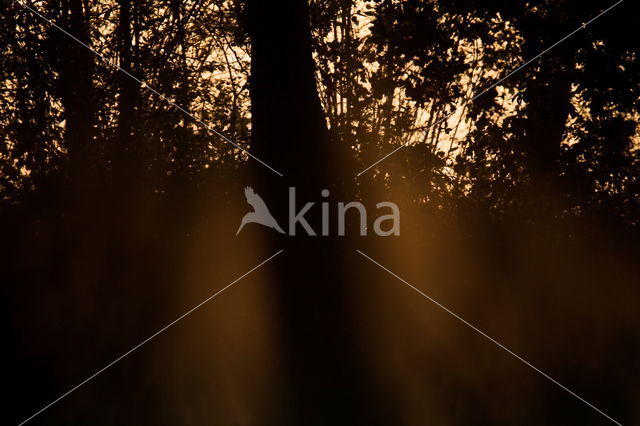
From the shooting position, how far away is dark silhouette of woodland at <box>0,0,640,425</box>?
23.6ft

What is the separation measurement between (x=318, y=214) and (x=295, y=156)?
730 millimetres

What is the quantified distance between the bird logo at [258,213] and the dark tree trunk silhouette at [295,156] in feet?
0.34

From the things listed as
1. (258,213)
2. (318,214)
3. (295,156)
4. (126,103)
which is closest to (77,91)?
(126,103)

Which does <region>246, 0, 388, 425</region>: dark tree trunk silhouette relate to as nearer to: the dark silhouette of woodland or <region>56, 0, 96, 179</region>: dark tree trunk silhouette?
the dark silhouette of woodland

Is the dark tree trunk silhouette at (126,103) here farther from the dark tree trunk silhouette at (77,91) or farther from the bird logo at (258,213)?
the bird logo at (258,213)

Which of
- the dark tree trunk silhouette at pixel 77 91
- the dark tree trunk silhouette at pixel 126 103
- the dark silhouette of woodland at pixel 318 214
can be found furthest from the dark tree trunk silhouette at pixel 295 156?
the dark tree trunk silhouette at pixel 77 91

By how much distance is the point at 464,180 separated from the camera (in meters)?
11.5

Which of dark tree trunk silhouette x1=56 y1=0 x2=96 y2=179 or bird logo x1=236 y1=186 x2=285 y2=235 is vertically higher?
dark tree trunk silhouette x1=56 y1=0 x2=96 y2=179

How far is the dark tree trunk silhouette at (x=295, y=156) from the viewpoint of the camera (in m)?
7.87

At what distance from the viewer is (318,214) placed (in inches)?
314

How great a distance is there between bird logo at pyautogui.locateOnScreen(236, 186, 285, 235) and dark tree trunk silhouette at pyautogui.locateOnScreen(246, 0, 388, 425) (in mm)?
104

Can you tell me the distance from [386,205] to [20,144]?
629 centimetres

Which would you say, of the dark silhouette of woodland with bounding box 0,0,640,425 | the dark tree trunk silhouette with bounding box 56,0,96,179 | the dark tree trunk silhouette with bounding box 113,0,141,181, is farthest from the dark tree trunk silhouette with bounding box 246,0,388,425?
the dark tree trunk silhouette with bounding box 56,0,96,179

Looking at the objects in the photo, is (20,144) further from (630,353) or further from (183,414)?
(630,353)
